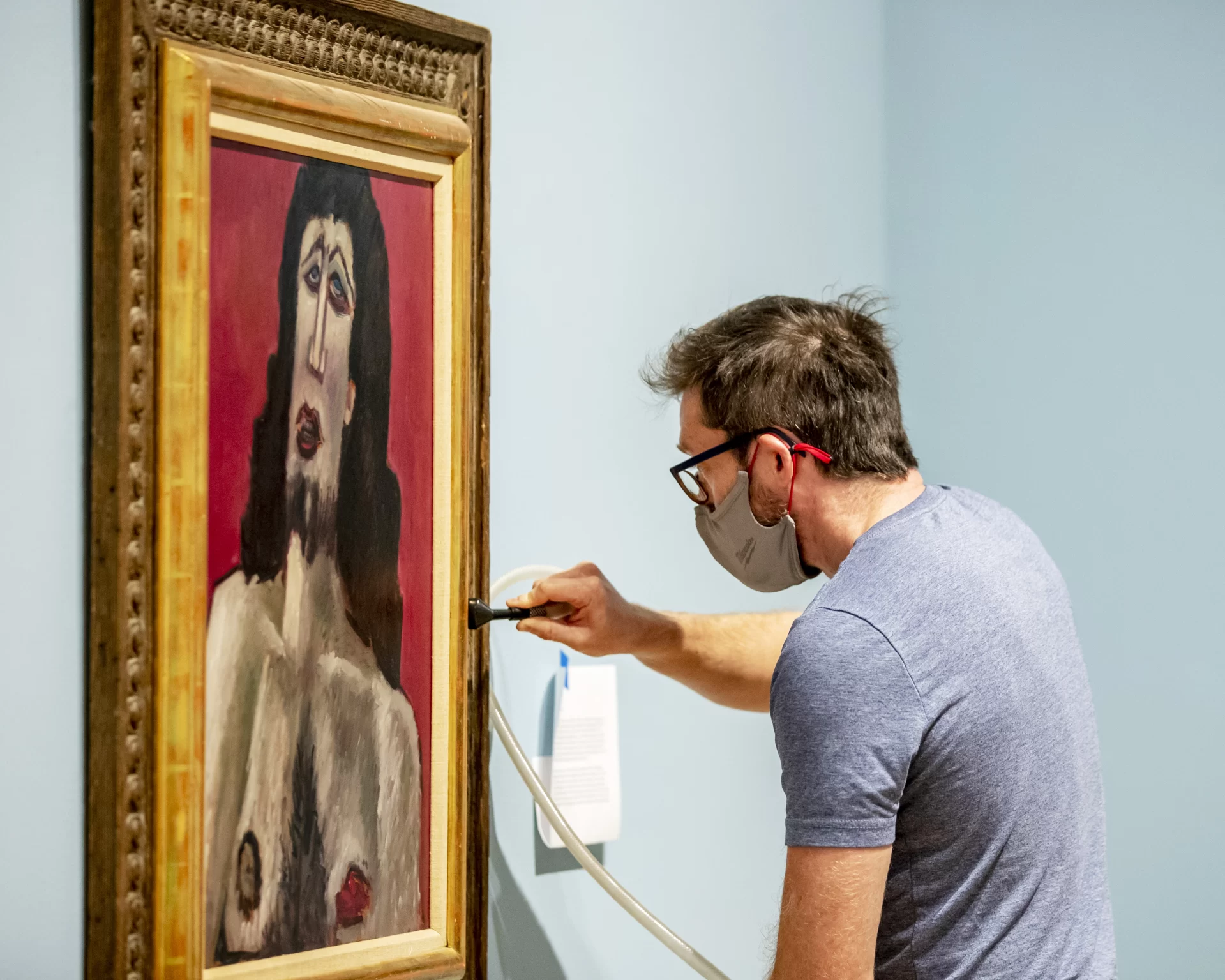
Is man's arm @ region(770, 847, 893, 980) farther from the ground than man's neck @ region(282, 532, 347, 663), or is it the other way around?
man's neck @ region(282, 532, 347, 663)

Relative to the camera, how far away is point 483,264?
105 centimetres

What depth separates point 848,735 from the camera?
864 mm

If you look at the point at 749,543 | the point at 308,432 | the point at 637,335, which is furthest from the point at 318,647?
the point at 637,335

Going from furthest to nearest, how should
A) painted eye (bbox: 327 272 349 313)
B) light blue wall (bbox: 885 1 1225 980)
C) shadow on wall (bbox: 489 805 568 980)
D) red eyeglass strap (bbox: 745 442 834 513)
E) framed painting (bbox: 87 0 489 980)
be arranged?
light blue wall (bbox: 885 1 1225 980)
shadow on wall (bbox: 489 805 568 980)
red eyeglass strap (bbox: 745 442 834 513)
painted eye (bbox: 327 272 349 313)
framed painting (bbox: 87 0 489 980)

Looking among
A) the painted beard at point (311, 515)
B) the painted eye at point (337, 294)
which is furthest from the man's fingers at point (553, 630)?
the painted eye at point (337, 294)

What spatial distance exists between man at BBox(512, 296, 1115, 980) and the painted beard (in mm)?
257

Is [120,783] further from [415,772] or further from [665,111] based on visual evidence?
[665,111]

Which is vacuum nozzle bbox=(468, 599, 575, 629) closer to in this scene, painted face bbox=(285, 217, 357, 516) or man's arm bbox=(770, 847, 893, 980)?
painted face bbox=(285, 217, 357, 516)

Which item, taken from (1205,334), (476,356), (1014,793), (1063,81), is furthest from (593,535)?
(1063,81)

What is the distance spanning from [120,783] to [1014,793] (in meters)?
0.72

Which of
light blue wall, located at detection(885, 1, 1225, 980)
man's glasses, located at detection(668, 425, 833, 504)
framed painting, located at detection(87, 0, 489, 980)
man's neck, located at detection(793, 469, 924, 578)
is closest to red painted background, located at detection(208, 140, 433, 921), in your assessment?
framed painting, located at detection(87, 0, 489, 980)

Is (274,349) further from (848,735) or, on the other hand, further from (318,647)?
(848,735)

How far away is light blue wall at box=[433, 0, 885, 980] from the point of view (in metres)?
1.23

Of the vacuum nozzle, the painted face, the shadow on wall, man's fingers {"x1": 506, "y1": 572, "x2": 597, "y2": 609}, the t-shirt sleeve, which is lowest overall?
the shadow on wall
